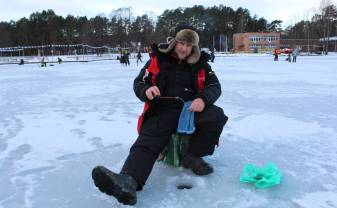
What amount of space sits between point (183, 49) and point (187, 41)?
70mm

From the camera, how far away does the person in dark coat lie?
3.16 metres

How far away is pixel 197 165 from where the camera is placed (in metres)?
3.21

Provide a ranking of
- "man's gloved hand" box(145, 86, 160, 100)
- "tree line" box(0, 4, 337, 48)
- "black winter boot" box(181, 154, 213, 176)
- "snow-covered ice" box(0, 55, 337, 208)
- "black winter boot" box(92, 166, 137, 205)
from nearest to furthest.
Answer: "black winter boot" box(92, 166, 137, 205), "snow-covered ice" box(0, 55, 337, 208), "man's gloved hand" box(145, 86, 160, 100), "black winter boot" box(181, 154, 213, 176), "tree line" box(0, 4, 337, 48)

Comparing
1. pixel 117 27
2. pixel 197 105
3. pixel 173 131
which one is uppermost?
pixel 117 27

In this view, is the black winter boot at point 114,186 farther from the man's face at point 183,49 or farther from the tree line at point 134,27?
the tree line at point 134,27

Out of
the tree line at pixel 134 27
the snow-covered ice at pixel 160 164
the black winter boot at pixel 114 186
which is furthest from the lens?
the tree line at pixel 134 27

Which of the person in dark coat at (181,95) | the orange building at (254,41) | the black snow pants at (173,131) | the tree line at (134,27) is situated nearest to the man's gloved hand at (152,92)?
the person in dark coat at (181,95)

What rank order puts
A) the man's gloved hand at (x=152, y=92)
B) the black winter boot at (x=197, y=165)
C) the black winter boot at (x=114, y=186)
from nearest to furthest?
the black winter boot at (x=114, y=186) < the man's gloved hand at (x=152, y=92) < the black winter boot at (x=197, y=165)

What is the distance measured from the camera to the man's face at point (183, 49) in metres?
3.26

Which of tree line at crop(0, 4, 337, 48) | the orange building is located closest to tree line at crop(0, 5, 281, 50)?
tree line at crop(0, 4, 337, 48)

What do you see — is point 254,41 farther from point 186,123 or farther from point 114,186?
point 114,186

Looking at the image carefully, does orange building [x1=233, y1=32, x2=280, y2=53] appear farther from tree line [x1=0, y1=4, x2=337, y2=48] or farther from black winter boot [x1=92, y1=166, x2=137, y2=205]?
black winter boot [x1=92, y1=166, x2=137, y2=205]

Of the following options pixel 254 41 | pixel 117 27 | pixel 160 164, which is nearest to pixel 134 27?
pixel 117 27

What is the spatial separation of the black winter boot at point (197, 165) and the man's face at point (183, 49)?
0.80m
